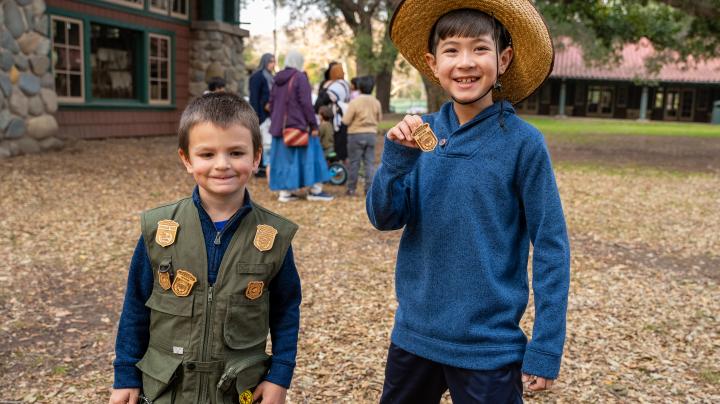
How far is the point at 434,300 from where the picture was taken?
1.95m

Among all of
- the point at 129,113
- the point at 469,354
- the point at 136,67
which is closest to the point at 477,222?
the point at 469,354

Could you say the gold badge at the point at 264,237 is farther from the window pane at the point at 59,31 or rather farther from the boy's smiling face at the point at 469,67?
the window pane at the point at 59,31

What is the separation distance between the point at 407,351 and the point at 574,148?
16.4 meters

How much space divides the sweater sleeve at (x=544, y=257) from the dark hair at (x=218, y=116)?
2.48 feet

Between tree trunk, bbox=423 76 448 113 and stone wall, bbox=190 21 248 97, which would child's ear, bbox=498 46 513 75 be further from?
stone wall, bbox=190 21 248 97

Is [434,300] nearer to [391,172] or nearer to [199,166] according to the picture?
[391,172]

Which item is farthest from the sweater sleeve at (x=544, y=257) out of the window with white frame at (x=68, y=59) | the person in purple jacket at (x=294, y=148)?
the window with white frame at (x=68, y=59)

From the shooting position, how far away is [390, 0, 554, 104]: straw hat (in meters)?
1.94

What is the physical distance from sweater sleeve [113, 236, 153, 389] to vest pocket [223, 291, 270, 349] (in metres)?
0.26

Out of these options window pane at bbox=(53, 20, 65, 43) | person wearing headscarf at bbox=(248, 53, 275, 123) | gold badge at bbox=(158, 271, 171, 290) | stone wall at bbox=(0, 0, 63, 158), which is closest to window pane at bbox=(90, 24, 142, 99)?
window pane at bbox=(53, 20, 65, 43)

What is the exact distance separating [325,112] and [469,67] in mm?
7240

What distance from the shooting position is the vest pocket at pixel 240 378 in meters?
1.86

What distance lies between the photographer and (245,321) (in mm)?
1895

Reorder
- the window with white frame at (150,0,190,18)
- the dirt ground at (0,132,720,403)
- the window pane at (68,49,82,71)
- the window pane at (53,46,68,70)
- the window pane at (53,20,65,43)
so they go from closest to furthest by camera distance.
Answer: the dirt ground at (0,132,720,403) → the window pane at (53,20,65,43) → the window pane at (53,46,68,70) → the window pane at (68,49,82,71) → the window with white frame at (150,0,190,18)
